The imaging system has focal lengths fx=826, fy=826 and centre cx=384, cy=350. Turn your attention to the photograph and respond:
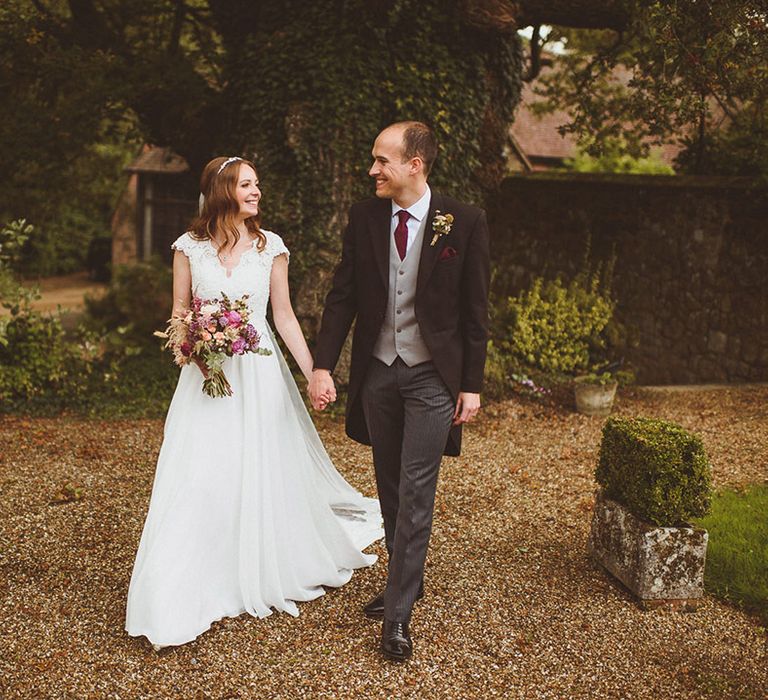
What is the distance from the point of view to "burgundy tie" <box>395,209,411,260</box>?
3.63 m

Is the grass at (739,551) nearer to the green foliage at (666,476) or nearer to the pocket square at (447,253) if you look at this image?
the green foliage at (666,476)

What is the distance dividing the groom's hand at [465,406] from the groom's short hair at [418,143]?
100 centimetres

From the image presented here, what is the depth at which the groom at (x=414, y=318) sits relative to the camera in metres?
3.58

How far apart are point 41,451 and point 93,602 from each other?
121 inches

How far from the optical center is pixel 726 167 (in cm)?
1153

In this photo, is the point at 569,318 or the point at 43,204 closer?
the point at 569,318

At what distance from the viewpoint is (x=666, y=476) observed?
422cm

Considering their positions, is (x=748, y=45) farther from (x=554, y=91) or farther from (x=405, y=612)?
(x=554, y=91)

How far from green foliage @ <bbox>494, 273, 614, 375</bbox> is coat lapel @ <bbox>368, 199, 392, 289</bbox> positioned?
5.97 metres

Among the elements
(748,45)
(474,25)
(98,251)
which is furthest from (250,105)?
(98,251)

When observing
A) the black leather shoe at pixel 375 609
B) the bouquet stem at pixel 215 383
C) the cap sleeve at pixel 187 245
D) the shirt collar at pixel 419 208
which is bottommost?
the black leather shoe at pixel 375 609

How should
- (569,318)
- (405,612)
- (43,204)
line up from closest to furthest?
(405,612) < (569,318) < (43,204)

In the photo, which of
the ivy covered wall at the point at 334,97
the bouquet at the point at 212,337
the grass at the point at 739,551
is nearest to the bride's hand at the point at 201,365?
the bouquet at the point at 212,337

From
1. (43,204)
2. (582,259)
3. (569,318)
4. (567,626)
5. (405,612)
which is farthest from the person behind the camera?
(582,259)
